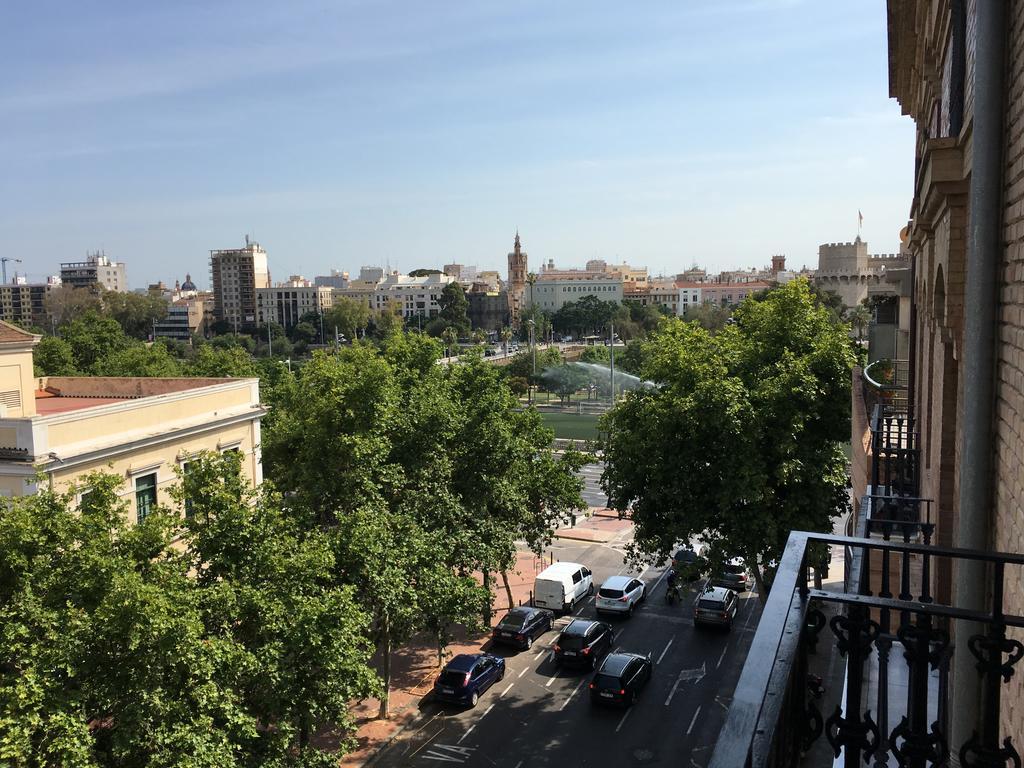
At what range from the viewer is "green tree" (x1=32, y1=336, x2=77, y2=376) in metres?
38.7

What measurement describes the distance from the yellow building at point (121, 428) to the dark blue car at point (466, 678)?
23.8ft

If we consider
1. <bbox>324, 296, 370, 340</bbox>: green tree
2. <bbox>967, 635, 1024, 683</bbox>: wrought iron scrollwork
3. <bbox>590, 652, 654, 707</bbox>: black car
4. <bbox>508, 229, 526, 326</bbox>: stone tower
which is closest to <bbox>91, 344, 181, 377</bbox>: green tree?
<bbox>590, 652, 654, 707</bbox>: black car

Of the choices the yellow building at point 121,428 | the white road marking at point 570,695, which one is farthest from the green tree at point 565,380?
the white road marking at point 570,695

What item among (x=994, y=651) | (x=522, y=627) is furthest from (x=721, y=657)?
(x=994, y=651)

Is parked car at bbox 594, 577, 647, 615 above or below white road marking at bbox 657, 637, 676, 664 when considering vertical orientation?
above

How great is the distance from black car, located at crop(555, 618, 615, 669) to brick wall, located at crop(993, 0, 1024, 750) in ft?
57.0

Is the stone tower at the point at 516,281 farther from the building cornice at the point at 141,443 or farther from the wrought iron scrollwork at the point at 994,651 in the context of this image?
the wrought iron scrollwork at the point at 994,651

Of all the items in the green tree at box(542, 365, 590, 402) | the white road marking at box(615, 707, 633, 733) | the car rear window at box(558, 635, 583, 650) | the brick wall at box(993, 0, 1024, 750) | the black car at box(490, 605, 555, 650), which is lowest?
the white road marking at box(615, 707, 633, 733)

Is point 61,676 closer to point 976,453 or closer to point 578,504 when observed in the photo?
point 976,453

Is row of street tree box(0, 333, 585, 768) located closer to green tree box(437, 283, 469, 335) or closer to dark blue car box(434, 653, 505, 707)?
dark blue car box(434, 653, 505, 707)

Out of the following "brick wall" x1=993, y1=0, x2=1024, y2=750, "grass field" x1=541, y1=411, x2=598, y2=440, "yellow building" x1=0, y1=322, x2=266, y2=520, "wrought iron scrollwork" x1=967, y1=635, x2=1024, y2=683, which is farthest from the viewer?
"grass field" x1=541, y1=411, x2=598, y2=440

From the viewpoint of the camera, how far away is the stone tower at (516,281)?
15639 centimetres

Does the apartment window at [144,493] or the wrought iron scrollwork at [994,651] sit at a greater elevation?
the wrought iron scrollwork at [994,651]

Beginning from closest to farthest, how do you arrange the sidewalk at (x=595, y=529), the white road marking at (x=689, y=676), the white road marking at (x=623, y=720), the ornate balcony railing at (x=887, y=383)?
the ornate balcony railing at (x=887, y=383) → the white road marking at (x=623, y=720) → the white road marking at (x=689, y=676) → the sidewalk at (x=595, y=529)
